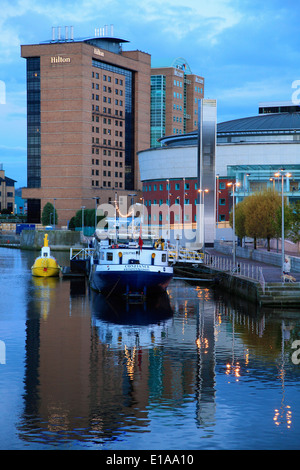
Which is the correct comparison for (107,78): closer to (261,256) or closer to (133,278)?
(261,256)

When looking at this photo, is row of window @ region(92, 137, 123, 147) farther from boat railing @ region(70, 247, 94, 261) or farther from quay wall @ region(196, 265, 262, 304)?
quay wall @ region(196, 265, 262, 304)

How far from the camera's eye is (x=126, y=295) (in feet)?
179

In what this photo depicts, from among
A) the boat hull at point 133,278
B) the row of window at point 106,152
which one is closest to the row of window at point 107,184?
the row of window at point 106,152

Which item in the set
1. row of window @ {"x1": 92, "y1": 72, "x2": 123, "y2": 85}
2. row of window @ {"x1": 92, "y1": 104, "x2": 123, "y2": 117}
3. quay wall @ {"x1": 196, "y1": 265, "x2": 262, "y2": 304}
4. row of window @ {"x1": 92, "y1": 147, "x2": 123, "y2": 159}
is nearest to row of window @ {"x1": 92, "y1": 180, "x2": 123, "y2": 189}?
row of window @ {"x1": 92, "y1": 147, "x2": 123, "y2": 159}

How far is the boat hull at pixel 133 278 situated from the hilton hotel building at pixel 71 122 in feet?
370

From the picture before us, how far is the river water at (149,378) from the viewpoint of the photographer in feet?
66.3

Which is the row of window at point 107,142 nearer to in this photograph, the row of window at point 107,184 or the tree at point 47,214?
the row of window at point 107,184

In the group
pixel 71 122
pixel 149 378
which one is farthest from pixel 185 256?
pixel 71 122

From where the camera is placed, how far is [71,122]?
17100 cm

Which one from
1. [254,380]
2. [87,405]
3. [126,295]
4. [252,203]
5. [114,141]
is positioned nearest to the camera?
[87,405]
